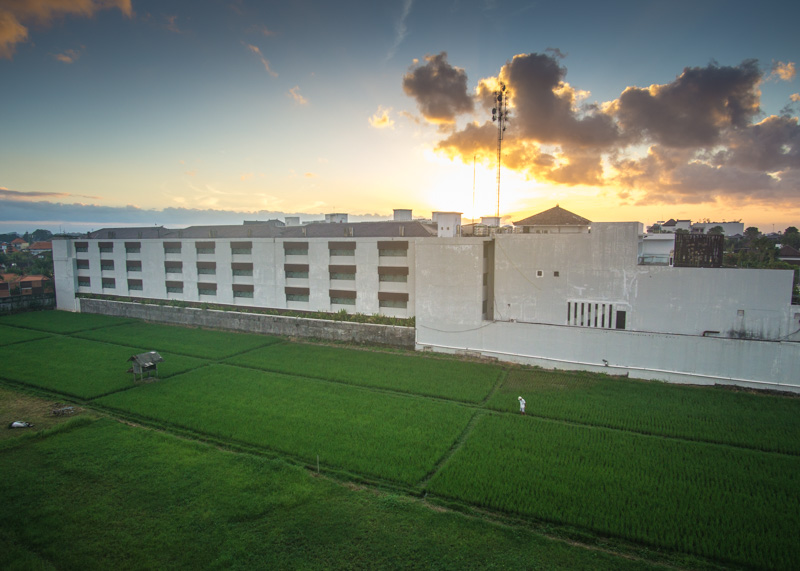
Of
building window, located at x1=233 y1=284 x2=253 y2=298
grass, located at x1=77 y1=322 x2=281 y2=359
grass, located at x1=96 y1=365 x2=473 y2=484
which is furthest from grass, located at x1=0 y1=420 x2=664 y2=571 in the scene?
building window, located at x1=233 y1=284 x2=253 y2=298

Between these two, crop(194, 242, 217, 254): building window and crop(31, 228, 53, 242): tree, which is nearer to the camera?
crop(194, 242, 217, 254): building window

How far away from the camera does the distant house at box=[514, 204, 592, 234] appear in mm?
36625

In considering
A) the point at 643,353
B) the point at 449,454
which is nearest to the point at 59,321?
the point at 449,454

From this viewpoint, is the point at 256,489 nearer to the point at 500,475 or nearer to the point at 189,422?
the point at 189,422

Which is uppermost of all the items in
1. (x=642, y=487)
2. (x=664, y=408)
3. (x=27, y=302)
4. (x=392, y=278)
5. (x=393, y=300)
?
(x=392, y=278)

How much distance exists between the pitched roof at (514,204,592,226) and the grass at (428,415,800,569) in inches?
874

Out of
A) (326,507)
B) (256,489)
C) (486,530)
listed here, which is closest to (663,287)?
(486,530)

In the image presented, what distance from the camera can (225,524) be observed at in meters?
12.8

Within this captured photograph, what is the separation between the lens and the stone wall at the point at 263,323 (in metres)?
33.6

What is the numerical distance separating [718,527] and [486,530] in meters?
6.85

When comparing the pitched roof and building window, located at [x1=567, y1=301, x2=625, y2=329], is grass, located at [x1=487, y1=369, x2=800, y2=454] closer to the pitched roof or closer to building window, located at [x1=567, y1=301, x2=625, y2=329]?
building window, located at [x1=567, y1=301, x2=625, y2=329]

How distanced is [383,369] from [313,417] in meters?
8.04

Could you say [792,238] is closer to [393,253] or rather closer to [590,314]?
[590,314]

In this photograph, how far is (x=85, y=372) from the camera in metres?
27.6
